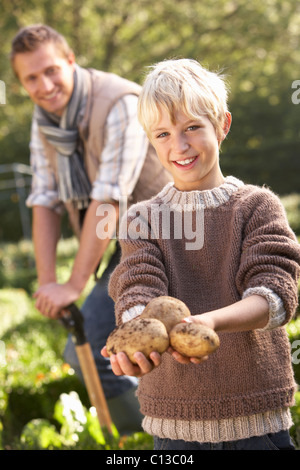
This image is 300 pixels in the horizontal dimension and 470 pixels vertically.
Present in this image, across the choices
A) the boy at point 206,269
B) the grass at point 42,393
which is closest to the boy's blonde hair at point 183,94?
the boy at point 206,269

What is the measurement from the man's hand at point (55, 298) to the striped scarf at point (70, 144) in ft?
1.62

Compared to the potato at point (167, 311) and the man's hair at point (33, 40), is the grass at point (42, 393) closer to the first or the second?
the potato at point (167, 311)

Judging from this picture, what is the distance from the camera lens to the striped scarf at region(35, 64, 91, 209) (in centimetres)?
335

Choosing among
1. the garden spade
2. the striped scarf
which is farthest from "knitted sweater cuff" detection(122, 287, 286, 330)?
the striped scarf

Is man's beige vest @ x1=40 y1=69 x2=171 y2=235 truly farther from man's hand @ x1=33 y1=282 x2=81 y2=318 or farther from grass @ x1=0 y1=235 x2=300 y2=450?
grass @ x1=0 y1=235 x2=300 y2=450

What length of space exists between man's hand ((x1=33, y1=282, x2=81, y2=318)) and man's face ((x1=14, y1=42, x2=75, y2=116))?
982mm

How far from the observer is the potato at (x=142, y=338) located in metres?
1.54

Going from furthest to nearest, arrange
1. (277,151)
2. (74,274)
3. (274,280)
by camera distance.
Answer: (277,151) → (74,274) → (274,280)

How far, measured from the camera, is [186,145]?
6.04 feet

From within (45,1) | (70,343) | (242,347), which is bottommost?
(70,343)

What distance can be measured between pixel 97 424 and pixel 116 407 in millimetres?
141
